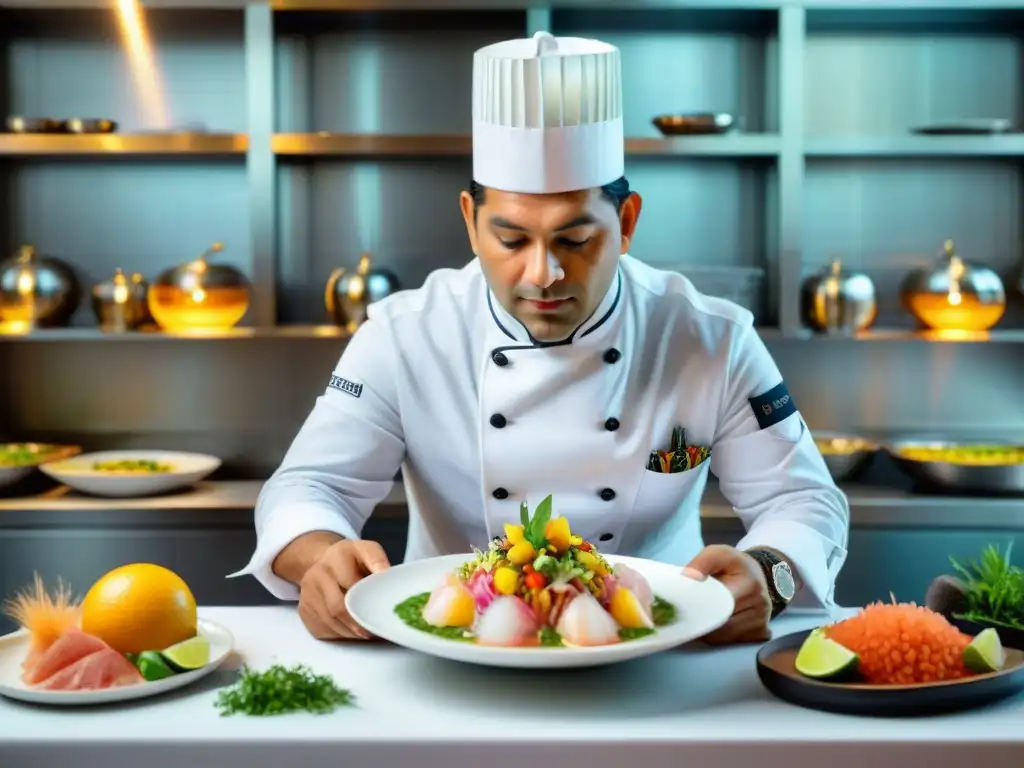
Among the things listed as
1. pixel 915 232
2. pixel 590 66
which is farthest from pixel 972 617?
pixel 915 232

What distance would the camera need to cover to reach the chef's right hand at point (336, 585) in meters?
1.76

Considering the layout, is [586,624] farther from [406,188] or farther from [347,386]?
[406,188]

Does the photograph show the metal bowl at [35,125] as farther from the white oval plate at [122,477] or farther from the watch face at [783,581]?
the watch face at [783,581]

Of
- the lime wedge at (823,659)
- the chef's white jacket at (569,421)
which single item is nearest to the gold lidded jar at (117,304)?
the chef's white jacket at (569,421)


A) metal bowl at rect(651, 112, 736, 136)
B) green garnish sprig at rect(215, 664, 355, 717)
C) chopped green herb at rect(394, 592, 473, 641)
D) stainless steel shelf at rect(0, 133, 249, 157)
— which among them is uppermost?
metal bowl at rect(651, 112, 736, 136)

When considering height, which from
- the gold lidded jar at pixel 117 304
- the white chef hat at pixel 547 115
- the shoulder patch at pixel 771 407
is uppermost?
the white chef hat at pixel 547 115

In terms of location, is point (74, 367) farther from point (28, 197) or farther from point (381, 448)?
point (381, 448)

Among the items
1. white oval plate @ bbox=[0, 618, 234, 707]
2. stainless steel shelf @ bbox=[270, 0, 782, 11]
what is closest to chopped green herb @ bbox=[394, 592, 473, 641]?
white oval plate @ bbox=[0, 618, 234, 707]

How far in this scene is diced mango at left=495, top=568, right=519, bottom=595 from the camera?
1.54 metres

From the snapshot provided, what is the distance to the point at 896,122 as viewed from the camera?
4242mm

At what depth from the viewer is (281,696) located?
4.85ft

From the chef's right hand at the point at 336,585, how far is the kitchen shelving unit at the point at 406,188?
7.57 feet

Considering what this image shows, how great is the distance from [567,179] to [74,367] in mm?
2846

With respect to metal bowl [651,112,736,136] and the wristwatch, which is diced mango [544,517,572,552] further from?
metal bowl [651,112,736,136]
